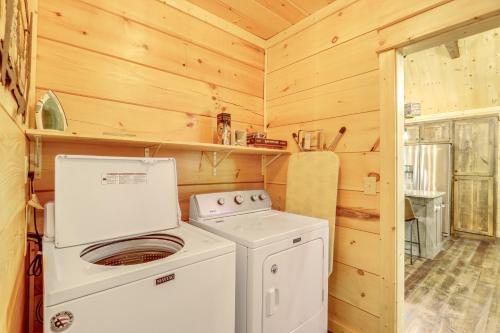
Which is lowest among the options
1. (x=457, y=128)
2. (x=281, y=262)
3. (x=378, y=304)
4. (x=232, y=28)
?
(x=378, y=304)

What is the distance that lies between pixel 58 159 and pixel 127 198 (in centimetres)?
35

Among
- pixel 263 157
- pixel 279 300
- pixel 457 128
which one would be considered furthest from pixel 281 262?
pixel 457 128

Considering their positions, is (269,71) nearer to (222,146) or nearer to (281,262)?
(222,146)

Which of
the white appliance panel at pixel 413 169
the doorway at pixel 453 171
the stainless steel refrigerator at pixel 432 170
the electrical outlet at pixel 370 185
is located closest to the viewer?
the electrical outlet at pixel 370 185

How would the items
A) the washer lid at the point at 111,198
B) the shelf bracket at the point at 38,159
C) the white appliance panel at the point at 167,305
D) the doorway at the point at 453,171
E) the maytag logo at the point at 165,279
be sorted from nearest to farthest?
the white appliance panel at the point at 167,305
the maytag logo at the point at 165,279
the washer lid at the point at 111,198
the shelf bracket at the point at 38,159
the doorway at the point at 453,171

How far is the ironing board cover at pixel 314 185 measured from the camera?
172 centimetres

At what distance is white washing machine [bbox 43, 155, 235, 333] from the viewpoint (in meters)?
0.79

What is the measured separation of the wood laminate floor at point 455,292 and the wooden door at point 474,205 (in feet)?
1.66

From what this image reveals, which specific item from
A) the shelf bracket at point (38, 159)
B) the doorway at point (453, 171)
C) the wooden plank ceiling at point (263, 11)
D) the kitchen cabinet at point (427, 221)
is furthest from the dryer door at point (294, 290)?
the kitchen cabinet at point (427, 221)

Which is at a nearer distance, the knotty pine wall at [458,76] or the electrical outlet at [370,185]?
the electrical outlet at [370,185]

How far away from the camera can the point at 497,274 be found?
285 cm

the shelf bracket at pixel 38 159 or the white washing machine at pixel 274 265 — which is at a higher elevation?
the shelf bracket at pixel 38 159

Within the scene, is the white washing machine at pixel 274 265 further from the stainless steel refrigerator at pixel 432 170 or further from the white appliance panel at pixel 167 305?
the stainless steel refrigerator at pixel 432 170

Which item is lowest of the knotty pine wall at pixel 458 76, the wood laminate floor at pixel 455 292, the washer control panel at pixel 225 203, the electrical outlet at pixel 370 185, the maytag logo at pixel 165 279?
the wood laminate floor at pixel 455 292
